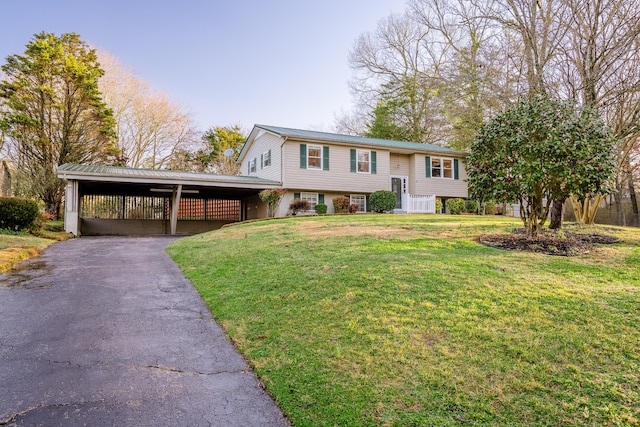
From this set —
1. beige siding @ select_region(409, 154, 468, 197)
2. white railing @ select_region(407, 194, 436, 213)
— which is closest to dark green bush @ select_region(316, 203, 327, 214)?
white railing @ select_region(407, 194, 436, 213)

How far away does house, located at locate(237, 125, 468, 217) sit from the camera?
18.0 m

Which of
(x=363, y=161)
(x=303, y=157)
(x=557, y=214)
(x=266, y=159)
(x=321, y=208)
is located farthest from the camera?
(x=266, y=159)

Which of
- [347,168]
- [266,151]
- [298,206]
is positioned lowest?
[298,206]

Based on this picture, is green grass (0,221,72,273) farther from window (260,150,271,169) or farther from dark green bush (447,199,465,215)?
dark green bush (447,199,465,215)

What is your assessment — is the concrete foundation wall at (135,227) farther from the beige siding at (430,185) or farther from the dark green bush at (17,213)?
the beige siding at (430,185)

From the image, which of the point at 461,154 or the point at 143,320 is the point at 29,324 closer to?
the point at 143,320

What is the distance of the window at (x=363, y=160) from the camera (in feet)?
63.7

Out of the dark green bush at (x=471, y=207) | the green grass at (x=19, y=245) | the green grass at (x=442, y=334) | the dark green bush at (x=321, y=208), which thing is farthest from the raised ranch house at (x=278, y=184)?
the green grass at (x=442, y=334)

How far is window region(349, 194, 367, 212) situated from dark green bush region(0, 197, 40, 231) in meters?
13.6

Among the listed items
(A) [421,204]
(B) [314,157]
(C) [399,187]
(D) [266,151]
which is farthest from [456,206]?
(D) [266,151]

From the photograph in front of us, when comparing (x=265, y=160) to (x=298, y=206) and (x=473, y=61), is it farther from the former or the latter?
(x=473, y=61)

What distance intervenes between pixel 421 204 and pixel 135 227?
52.0 ft

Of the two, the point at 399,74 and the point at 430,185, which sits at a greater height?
the point at 399,74

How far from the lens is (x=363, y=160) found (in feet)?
64.0
